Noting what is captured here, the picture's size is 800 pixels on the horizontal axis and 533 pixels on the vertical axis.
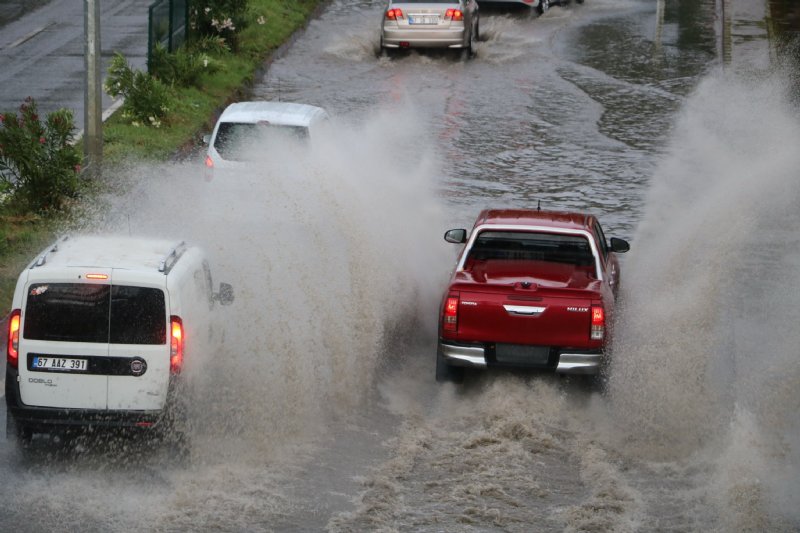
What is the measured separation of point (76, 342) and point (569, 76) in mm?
20606

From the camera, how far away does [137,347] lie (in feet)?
33.0

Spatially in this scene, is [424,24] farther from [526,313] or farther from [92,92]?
[526,313]

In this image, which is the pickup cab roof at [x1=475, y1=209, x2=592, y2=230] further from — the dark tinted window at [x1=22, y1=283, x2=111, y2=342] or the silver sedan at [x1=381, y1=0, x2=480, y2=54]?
the silver sedan at [x1=381, y1=0, x2=480, y2=54]

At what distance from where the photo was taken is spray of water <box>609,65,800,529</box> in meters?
10.9

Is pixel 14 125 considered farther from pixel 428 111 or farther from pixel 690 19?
pixel 690 19

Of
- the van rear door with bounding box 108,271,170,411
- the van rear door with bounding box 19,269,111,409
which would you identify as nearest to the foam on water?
the van rear door with bounding box 108,271,170,411

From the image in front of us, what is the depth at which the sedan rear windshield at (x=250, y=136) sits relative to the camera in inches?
673

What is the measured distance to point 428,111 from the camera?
2573 centimetres

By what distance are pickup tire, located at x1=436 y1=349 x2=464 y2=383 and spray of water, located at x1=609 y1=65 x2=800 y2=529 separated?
1.38 metres

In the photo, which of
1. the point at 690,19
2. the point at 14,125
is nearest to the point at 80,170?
the point at 14,125

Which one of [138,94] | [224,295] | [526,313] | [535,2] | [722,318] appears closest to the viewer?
[224,295]

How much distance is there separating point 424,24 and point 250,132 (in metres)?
13.2

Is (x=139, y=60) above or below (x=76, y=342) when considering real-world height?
below

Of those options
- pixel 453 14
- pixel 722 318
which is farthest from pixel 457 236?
pixel 453 14
